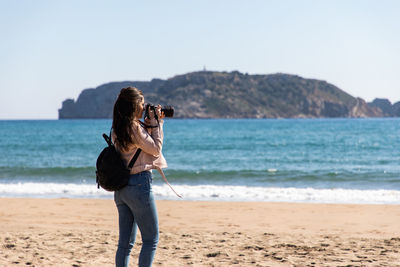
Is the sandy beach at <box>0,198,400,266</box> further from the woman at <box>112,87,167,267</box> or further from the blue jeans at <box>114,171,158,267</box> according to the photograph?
the woman at <box>112,87,167,267</box>

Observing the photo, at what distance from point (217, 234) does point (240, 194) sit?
6271 millimetres

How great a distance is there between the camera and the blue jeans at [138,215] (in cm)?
354

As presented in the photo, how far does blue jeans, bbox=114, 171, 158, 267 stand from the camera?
11.6 feet

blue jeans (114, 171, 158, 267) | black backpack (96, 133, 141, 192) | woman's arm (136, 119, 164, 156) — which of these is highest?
woman's arm (136, 119, 164, 156)

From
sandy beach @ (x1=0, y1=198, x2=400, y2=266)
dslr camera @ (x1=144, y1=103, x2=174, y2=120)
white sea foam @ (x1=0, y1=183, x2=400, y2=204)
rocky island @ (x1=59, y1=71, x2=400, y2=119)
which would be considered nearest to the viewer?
dslr camera @ (x1=144, y1=103, x2=174, y2=120)

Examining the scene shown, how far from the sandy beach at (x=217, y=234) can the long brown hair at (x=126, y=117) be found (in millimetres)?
2752

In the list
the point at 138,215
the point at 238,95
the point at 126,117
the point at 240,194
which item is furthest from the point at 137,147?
the point at 238,95

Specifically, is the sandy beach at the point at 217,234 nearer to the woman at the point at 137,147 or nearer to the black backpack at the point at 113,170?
the woman at the point at 137,147

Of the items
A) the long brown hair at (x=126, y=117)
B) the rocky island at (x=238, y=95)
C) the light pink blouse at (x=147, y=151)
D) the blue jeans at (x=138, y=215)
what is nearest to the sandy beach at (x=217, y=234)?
the blue jeans at (x=138, y=215)

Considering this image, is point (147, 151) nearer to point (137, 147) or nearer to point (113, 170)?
point (137, 147)

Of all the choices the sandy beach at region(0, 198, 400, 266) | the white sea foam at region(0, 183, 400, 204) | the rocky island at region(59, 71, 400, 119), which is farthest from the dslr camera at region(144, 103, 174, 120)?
the rocky island at region(59, 71, 400, 119)

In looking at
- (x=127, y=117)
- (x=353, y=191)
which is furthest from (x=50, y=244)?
(x=353, y=191)

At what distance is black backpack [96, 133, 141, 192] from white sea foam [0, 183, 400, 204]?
9226 mm

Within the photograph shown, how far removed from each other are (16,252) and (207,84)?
16757 centimetres
